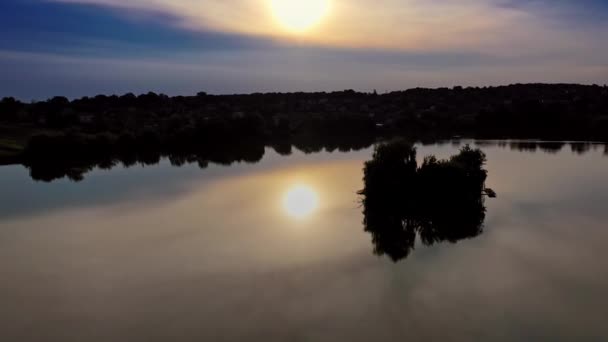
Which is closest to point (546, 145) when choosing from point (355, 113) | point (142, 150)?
point (355, 113)

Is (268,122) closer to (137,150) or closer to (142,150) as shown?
(142,150)

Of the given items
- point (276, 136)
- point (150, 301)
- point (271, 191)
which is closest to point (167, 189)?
point (271, 191)

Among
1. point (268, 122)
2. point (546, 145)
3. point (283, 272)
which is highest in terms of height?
point (268, 122)

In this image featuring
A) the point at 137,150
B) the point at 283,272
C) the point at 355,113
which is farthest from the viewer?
the point at 355,113

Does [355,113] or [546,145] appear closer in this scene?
[546,145]

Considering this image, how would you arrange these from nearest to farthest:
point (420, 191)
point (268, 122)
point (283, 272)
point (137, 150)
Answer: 1. point (283, 272)
2. point (420, 191)
3. point (137, 150)
4. point (268, 122)

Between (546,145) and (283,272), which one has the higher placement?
(283,272)
